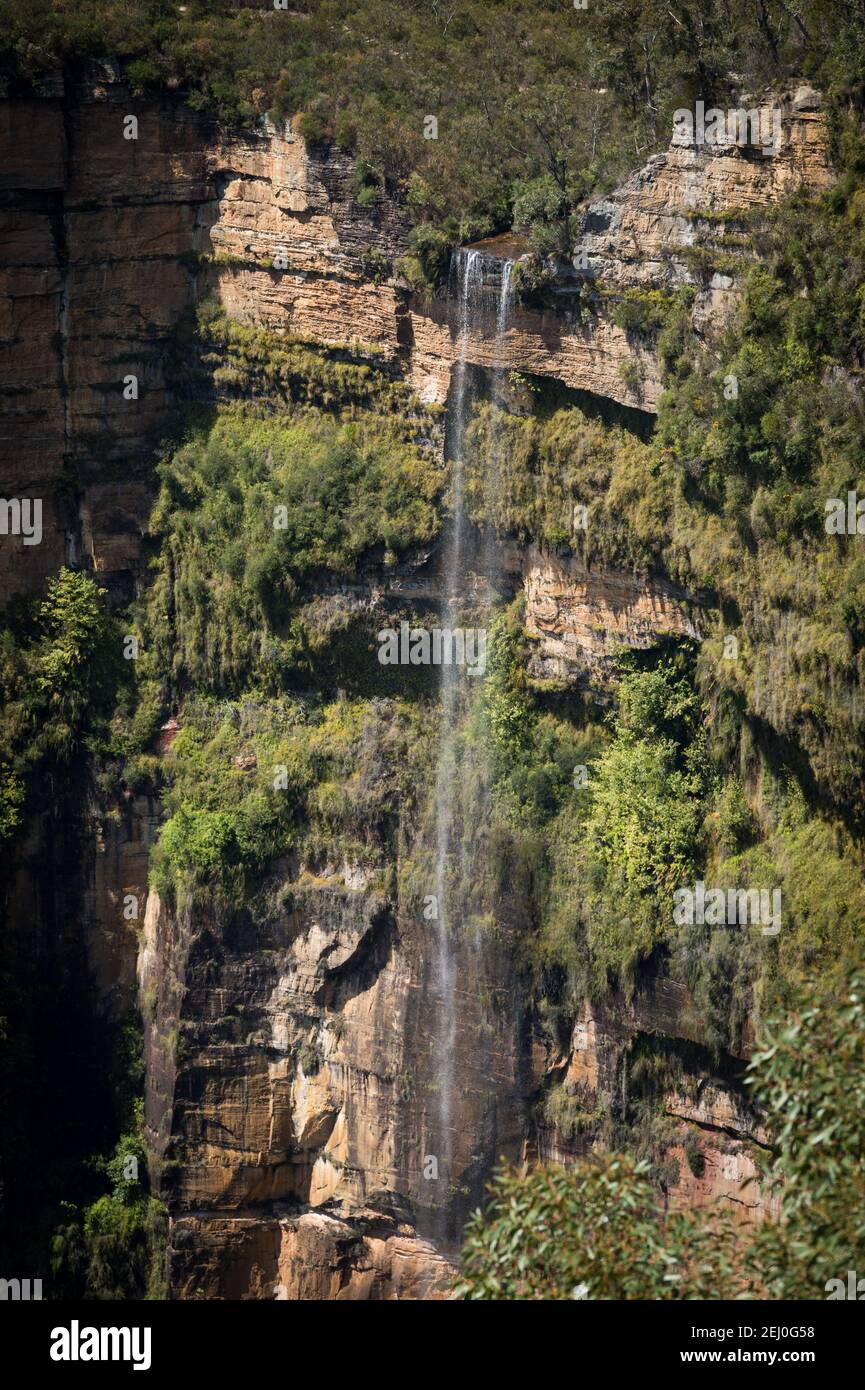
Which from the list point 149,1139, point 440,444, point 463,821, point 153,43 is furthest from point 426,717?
point 153,43

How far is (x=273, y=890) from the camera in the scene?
39.0 meters

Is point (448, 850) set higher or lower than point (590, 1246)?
higher

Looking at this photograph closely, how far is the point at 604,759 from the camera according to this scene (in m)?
36.1

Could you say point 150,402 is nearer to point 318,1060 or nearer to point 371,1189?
point 318,1060

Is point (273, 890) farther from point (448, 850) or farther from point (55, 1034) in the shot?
point (55, 1034)

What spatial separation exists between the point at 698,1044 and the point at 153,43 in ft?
67.4
